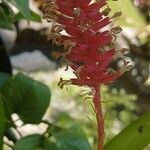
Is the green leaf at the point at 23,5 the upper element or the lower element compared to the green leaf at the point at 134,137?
upper

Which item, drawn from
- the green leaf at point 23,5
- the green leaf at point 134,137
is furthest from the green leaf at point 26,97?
the green leaf at point 23,5

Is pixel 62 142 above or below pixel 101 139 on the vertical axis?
below

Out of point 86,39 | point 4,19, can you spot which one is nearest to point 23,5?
point 86,39

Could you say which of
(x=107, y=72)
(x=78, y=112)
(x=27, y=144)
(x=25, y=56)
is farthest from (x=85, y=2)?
(x=78, y=112)

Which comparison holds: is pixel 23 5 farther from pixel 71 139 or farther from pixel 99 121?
pixel 71 139

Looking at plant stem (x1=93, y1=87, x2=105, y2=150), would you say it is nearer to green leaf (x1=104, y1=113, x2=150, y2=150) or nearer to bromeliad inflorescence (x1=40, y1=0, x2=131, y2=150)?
bromeliad inflorescence (x1=40, y1=0, x2=131, y2=150)

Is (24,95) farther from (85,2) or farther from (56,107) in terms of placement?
(56,107)

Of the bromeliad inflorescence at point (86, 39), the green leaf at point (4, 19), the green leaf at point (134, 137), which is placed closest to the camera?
the bromeliad inflorescence at point (86, 39)

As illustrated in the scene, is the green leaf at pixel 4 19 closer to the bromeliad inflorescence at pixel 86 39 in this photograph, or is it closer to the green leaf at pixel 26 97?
the green leaf at pixel 26 97
